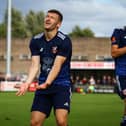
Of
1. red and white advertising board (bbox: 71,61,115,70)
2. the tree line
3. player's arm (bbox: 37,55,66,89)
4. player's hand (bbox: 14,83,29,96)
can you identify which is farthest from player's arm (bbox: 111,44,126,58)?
the tree line

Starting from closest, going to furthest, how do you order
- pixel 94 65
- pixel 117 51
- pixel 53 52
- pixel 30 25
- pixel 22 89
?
1. pixel 22 89
2. pixel 53 52
3. pixel 117 51
4. pixel 94 65
5. pixel 30 25

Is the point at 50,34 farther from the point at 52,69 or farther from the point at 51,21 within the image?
the point at 52,69

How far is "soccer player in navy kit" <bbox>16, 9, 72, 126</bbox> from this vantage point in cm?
868

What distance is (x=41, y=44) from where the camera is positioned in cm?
896

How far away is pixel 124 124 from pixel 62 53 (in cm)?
265

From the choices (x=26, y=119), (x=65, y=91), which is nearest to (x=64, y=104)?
(x=65, y=91)

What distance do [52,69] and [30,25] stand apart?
13345 centimetres

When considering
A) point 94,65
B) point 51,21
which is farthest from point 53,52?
point 94,65

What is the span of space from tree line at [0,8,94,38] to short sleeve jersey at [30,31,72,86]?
12597cm

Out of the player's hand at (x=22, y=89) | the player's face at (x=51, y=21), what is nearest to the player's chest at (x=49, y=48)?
the player's face at (x=51, y=21)

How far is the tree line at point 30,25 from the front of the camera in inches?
5364

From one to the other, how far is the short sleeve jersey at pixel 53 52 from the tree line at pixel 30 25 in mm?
125974

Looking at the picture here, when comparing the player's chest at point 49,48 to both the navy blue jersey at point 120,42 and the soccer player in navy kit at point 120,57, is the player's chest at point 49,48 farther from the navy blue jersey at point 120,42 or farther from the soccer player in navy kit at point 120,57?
the navy blue jersey at point 120,42

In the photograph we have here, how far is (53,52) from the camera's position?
8.84m
